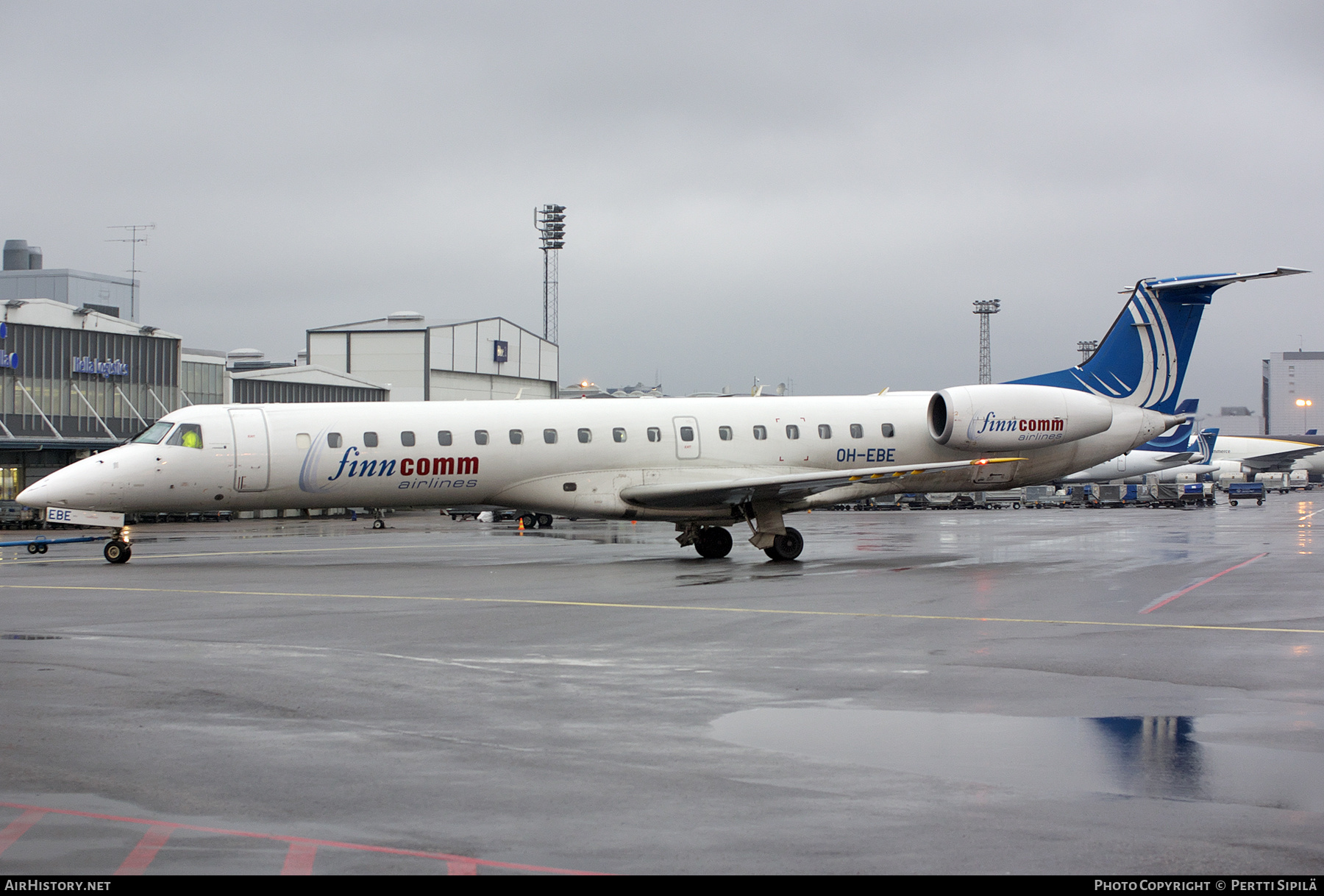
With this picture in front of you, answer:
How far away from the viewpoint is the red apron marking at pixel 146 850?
→ 4.86 metres

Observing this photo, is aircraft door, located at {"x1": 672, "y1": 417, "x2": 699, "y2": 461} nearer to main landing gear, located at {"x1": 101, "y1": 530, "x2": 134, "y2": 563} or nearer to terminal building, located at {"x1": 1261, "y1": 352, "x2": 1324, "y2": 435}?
main landing gear, located at {"x1": 101, "y1": 530, "x2": 134, "y2": 563}

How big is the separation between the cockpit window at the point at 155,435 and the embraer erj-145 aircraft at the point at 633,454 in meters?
0.04

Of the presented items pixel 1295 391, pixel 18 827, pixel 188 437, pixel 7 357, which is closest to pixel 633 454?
pixel 188 437

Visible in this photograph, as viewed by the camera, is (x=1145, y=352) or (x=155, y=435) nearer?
(x=155, y=435)

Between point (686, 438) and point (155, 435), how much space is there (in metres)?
10.4

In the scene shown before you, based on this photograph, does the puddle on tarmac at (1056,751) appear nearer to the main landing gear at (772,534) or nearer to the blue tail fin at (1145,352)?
the main landing gear at (772,534)

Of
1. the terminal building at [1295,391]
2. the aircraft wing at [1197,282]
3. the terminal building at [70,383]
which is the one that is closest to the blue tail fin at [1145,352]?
the aircraft wing at [1197,282]

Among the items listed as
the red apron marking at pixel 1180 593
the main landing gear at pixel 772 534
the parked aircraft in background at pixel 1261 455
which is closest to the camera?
the red apron marking at pixel 1180 593

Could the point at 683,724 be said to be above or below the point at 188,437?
below

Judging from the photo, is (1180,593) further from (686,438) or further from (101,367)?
(101,367)

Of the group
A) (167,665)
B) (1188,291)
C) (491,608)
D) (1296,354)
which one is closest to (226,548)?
(491,608)

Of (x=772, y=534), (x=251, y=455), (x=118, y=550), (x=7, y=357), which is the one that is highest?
(x=7, y=357)

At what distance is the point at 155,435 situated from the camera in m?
21.4

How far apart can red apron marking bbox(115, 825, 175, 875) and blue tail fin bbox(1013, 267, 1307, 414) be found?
23206mm
